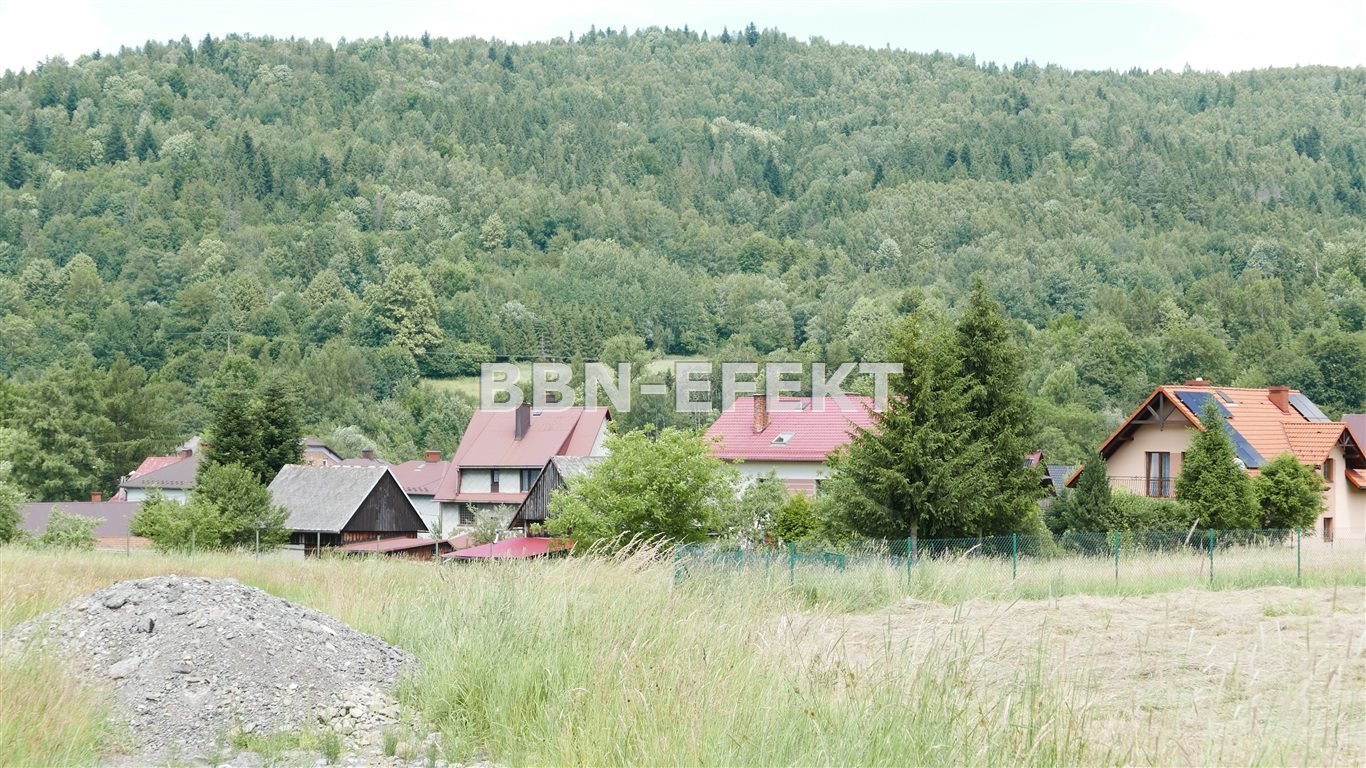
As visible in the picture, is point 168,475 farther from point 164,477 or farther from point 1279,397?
point 1279,397

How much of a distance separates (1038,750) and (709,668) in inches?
90.7

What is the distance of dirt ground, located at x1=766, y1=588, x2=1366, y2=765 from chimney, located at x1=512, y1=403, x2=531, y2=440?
44.3m

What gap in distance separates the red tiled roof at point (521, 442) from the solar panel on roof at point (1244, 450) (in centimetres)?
2751

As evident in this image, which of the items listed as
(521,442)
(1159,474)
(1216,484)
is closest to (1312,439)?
(1159,474)

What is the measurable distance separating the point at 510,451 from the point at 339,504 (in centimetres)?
886

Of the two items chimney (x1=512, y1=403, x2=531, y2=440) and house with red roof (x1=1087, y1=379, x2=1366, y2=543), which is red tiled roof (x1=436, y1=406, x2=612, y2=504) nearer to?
chimney (x1=512, y1=403, x2=531, y2=440)

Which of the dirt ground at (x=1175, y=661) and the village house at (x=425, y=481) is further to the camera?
the village house at (x=425, y=481)

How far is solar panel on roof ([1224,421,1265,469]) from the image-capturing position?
127ft

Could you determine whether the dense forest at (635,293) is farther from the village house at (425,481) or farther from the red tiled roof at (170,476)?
the village house at (425,481)

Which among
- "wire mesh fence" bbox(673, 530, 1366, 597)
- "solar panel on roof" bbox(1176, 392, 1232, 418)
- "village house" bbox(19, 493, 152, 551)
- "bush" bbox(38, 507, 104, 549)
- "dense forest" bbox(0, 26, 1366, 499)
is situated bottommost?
"village house" bbox(19, 493, 152, 551)

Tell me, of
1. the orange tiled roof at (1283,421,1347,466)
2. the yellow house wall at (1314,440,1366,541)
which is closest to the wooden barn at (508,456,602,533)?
the orange tiled roof at (1283,421,1347,466)

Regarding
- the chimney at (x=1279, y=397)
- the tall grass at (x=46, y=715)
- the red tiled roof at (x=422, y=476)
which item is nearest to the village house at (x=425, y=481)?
the red tiled roof at (x=422, y=476)

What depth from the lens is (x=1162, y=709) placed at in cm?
773

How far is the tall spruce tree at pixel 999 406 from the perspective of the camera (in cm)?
3052
